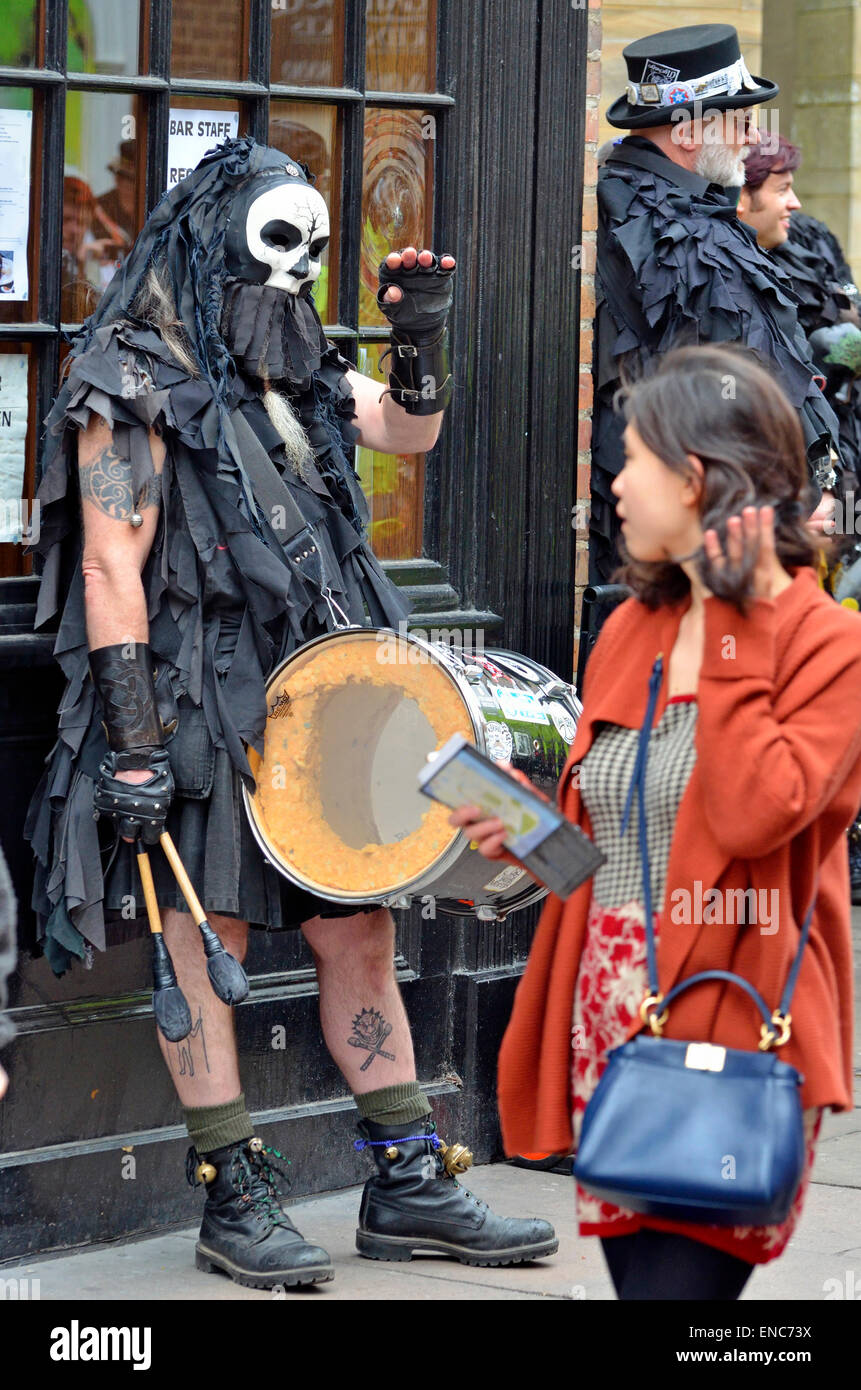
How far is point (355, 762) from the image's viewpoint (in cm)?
420

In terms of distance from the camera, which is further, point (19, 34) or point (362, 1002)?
point (362, 1002)

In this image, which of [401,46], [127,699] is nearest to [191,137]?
[401,46]

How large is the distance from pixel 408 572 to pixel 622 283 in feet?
3.15

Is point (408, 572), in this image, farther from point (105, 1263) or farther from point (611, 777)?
point (611, 777)

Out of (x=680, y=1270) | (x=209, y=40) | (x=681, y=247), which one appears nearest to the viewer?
(x=680, y=1270)

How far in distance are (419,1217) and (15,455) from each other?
1.83 m

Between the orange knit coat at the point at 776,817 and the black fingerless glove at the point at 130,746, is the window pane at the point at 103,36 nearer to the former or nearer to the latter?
the black fingerless glove at the point at 130,746

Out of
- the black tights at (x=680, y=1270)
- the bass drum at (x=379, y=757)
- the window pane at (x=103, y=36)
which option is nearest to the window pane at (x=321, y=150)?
the window pane at (x=103, y=36)

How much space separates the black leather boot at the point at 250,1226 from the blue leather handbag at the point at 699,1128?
5.44ft

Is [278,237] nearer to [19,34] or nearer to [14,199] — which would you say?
[14,199]

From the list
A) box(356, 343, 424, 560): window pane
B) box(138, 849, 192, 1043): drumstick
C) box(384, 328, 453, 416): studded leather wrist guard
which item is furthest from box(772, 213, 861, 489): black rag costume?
box(138, 849, 192, 1043): drumstick

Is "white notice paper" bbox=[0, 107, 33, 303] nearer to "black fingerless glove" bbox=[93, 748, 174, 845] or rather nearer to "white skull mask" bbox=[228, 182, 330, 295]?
"white skull mask" bbox=[228, 182, 330, 295]

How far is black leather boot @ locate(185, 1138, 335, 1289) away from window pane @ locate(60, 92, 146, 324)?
1799 millimetres

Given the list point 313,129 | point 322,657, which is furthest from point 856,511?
point 322,657
